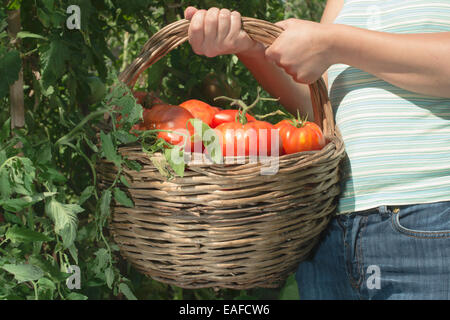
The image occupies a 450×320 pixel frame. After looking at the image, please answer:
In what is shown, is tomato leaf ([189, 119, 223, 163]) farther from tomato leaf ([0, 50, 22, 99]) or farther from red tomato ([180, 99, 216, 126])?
tomato leaf ([0, 50, 22, 99])

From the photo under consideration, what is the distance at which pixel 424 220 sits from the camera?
822 mm

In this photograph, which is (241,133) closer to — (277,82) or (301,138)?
(301,138)

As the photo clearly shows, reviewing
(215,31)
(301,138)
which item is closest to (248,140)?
(301,138)

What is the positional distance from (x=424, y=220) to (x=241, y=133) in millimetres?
372

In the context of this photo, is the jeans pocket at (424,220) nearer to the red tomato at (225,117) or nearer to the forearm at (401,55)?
the forearm at (401,55)

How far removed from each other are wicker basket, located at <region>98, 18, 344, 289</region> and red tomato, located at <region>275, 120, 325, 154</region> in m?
0.03

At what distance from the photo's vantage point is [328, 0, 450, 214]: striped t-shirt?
839 mm

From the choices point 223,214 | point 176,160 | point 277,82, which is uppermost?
point 277,82

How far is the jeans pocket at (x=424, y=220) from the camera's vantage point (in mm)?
808

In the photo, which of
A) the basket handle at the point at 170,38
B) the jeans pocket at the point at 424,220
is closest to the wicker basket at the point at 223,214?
the basket handle at the point at 170,38
